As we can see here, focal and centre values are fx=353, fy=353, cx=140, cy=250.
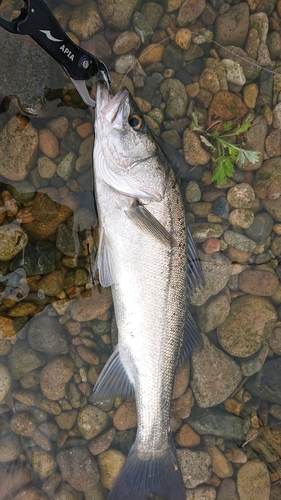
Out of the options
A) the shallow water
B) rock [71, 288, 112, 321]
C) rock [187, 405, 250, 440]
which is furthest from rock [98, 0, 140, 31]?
rock [187, 405, 250, 440]

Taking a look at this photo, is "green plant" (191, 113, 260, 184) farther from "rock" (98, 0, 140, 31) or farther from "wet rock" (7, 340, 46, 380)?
"wet rock" (7, 340, 46, 380)

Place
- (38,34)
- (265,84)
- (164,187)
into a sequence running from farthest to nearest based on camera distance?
(265,84) → (164,187) → (38,34)

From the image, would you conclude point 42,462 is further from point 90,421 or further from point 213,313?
point 213,313

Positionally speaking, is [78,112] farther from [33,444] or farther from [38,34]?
[33,444]

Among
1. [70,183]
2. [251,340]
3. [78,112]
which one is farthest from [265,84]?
[251,340]

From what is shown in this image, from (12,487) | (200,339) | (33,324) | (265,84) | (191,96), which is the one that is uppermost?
(191,96)

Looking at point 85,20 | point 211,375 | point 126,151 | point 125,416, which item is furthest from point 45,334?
point 85,20
